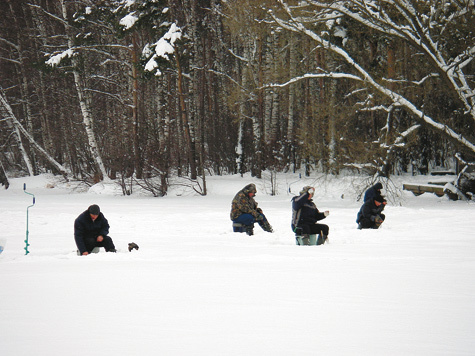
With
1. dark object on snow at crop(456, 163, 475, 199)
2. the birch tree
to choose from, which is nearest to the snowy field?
the birch tree

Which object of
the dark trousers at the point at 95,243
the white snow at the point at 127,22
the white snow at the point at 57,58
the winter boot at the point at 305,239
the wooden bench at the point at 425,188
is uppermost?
the white snow at the point at 127,22

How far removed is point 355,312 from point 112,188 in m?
20.4

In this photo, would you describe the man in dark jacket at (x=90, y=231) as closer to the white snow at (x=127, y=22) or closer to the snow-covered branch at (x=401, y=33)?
the snow-covered branch at (x=401, y=33)

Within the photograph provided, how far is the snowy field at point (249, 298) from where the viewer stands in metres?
3.38

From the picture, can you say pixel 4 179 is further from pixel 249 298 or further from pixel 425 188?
pixel 249 298

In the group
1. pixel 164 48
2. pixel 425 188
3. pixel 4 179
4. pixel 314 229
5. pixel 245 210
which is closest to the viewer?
pixel 314 229

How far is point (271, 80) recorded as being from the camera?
17.0m

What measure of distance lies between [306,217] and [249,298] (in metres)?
4.69

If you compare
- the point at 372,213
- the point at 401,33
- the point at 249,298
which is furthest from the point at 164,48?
the point at 249,298

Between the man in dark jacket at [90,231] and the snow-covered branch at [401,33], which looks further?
the snow-covered branch at [401,33]

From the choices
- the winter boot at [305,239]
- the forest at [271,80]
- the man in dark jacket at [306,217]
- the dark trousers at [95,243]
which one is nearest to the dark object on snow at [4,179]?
the forest at [271,80]

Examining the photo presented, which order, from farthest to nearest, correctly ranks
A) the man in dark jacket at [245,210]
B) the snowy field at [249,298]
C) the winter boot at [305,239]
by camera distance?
the man in dark jacket at [245,210]
the winter boot at [305,239]
the snowy field at [249,298]

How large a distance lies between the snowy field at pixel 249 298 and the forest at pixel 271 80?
739 centimetres

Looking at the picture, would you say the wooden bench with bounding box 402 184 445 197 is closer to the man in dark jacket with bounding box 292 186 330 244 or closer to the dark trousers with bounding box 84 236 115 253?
the man in dark jacket with bounding box 292 186 330 244
